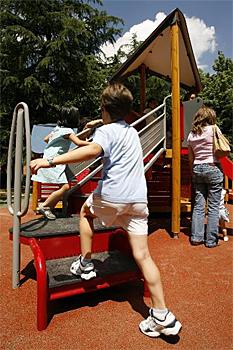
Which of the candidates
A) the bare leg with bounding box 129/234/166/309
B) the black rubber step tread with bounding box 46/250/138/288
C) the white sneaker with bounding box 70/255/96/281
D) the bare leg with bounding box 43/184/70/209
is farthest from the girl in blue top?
the bare leg with bounding box 129/234/166/309

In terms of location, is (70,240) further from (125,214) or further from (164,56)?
(164,56)

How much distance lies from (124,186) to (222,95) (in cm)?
2399

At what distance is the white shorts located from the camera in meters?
2.35

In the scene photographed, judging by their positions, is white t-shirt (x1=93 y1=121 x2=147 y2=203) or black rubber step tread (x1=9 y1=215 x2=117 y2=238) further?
black rubber step tread (x1=9 y1=215 x2=117 y2=238)

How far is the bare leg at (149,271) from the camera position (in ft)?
7.44

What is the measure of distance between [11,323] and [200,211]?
2.96 meters

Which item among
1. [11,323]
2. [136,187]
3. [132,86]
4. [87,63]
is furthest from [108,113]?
[132,86]

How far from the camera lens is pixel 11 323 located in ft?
8.16

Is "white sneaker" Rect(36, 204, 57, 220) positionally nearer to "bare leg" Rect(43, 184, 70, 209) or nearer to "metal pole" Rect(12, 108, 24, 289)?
"bare leg" Rect(43, 184, 70, 209)

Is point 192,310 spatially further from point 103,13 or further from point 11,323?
point 103,13

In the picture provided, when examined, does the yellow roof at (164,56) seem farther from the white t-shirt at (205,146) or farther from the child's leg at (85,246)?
the child's leg at (85,246)

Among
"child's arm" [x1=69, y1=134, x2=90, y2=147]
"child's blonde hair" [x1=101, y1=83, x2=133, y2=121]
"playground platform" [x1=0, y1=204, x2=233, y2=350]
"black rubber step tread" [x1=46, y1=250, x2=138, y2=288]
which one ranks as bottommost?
"playground platform" [x1=0, y1=204, x2=233, y2=350]

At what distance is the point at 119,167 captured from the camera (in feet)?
7.72

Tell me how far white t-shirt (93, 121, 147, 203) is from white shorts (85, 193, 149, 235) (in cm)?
4
